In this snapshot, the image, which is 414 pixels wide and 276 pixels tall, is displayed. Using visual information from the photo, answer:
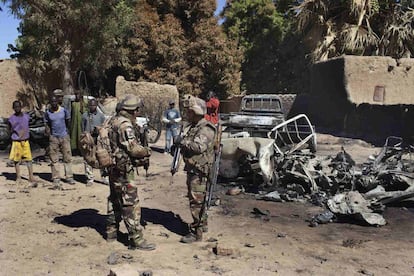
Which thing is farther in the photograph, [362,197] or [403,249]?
[362,197]

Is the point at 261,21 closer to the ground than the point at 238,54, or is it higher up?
higher up

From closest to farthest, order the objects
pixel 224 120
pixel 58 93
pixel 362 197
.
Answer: pixel 362 197 < pixel 58 93 < pixel 224 120

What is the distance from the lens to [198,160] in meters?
5.58

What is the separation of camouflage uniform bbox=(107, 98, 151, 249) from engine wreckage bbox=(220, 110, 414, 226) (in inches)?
116

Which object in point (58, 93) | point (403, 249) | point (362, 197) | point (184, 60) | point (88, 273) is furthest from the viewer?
point (184, 60)

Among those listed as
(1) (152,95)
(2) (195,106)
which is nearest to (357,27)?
(1) (152,95)

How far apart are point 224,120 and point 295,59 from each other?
18.3 metres

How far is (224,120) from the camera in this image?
39.7 feet

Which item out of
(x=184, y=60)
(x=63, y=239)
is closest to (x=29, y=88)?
(x=184, y=60)

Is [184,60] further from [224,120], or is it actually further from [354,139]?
[224,120]

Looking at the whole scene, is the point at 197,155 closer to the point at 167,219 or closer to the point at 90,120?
the point at 167,219

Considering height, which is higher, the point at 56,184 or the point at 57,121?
the point at 57,121

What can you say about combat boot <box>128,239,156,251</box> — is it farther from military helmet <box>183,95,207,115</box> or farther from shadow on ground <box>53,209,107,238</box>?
military helmet <box>183,95,207,115</box>

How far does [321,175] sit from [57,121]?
4524 millimetres
